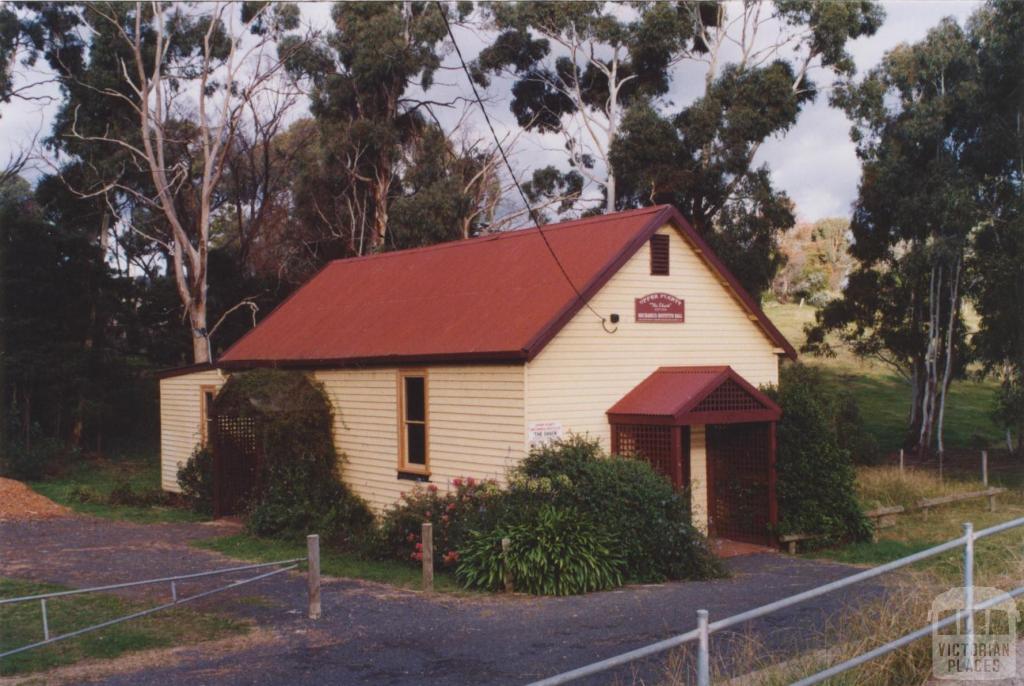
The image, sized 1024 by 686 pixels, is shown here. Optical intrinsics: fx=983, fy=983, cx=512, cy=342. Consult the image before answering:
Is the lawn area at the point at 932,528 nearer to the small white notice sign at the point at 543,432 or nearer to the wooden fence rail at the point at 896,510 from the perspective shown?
the wooden fence rail at the point at 896,510

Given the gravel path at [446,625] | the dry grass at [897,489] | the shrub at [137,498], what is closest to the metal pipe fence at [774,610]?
the gravel path at [446,625]

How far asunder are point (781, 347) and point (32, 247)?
23.8m

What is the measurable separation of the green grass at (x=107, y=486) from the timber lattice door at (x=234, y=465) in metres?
0.67

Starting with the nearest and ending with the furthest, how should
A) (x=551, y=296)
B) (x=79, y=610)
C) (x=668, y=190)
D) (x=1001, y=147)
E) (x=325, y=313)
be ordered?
1. (x=79, y=610)
2. (x=551, y=296)
3. (x=325, y=313)
4. (x=1001, y=147)
5. (x=668, y=190)

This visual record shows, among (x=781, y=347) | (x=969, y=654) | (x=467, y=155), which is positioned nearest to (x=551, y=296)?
(x=781, y=347)

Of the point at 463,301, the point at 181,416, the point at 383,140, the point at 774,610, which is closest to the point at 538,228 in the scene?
the point at 463,301

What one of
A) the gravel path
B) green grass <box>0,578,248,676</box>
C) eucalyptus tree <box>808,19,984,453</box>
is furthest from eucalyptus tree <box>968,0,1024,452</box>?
green grass <box>0,578,248,676</box>

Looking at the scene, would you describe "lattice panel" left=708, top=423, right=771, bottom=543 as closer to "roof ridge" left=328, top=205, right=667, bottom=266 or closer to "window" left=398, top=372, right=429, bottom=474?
"roof ridge" left=328, top=205, right=667, bottom=266

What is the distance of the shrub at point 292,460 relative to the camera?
17578mm

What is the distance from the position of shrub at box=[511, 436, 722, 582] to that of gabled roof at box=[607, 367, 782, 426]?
3.87 ft

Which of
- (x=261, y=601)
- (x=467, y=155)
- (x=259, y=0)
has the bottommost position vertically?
(x=261, y=601)

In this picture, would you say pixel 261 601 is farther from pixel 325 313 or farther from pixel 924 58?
pixel 924 58

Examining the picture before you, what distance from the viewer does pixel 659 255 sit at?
16.7 metres

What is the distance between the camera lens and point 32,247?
30828 millimetres
